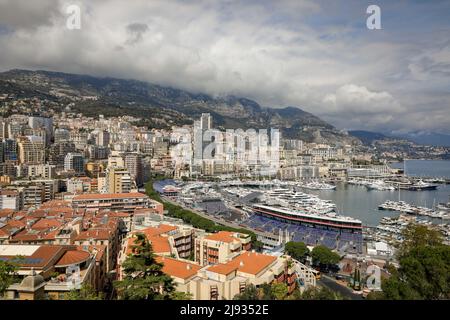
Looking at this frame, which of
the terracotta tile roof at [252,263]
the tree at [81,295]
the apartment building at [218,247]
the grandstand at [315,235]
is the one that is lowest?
the grandstand at [315,235]

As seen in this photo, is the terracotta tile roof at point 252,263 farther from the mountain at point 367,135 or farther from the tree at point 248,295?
the mountain at point 367,135

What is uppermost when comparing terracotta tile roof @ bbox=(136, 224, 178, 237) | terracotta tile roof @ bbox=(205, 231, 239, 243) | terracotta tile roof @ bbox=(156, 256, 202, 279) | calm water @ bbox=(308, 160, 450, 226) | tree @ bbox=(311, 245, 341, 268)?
terracotta tile roof @ bbox=(156, 256, 202, 279)

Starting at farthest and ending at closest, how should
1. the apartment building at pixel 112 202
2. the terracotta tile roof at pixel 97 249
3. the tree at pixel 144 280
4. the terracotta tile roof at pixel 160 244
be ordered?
the apartment building at pixel 112 202, the terracotta tile roof at pixel 160 244, the terracotta tile roof at pixel 97 249, the tree at pixel 144 280

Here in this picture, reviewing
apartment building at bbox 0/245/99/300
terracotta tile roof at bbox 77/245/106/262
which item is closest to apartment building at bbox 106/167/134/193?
terracotta tile roof at bbox 77/245/106/262

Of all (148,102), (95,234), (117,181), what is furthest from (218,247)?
(148,102)

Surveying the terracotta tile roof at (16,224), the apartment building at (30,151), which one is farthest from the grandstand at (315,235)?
the apartment building at (30,151)

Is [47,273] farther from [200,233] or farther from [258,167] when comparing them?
[258,167]

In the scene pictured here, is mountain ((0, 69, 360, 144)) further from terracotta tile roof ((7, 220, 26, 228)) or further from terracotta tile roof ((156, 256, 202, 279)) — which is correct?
terracotta tile roof ((156, 256, 202, 279))
